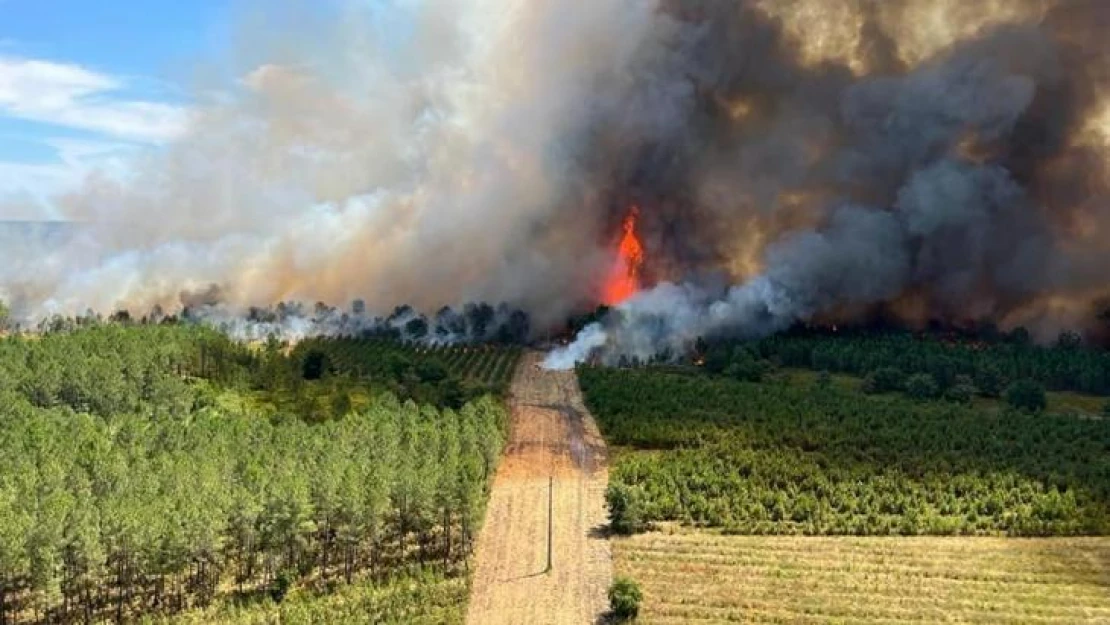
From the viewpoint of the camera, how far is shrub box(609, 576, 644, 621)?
61.0 metres

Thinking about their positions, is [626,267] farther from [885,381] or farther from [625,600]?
[625,600]

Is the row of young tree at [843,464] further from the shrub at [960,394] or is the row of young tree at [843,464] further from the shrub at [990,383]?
the shrub at [990,383]

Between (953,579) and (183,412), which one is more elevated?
(183,412)

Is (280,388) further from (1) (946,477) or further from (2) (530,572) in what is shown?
(1) (946,477)

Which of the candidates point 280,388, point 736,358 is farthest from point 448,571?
point 736,358

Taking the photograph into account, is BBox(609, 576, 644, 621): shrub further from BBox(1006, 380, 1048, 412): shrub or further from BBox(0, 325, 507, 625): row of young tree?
BBox(1006, 380, 1048, 412): shrub

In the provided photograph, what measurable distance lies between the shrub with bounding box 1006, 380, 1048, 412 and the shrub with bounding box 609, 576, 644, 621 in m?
73.8

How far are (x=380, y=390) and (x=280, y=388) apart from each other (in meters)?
12.9

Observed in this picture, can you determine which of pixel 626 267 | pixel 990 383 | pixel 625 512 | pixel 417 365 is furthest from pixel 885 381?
pixel 625 512

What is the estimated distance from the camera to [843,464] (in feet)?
294

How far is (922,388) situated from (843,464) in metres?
38.9

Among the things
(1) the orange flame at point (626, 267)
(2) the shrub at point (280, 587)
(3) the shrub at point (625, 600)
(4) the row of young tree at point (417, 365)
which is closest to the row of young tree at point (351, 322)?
(4) the row of young tree at point (417, 365)

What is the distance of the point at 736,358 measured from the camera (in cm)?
13712

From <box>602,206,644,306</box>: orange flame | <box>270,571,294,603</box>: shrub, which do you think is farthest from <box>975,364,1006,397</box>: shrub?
<box>270,571,294,603</box>: shrub
